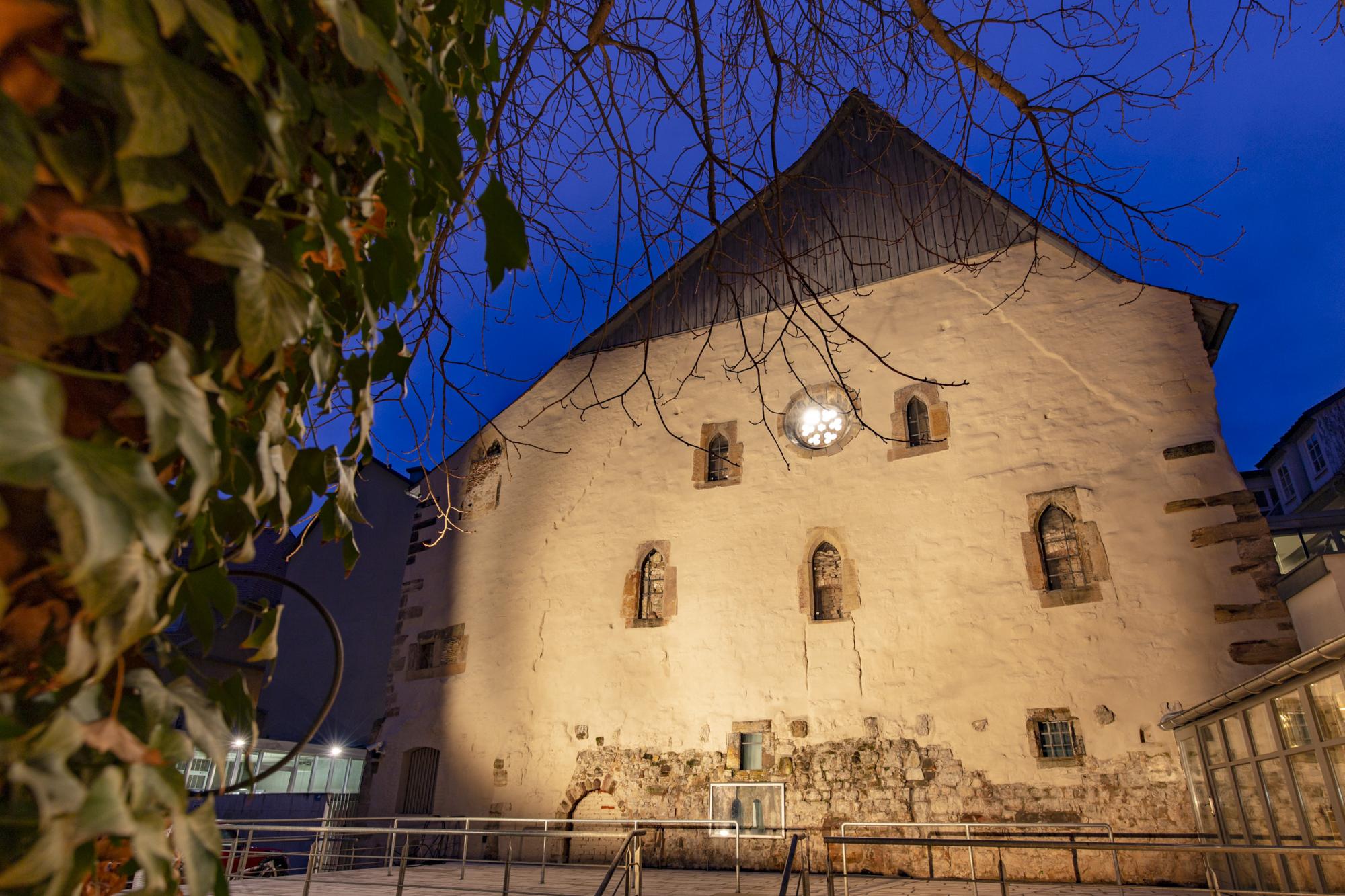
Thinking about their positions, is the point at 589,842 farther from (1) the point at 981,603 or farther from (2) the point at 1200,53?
(2) the point at 1200,53

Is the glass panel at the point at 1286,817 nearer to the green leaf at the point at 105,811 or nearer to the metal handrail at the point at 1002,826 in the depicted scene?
the metal handrail at the point at 1002,826

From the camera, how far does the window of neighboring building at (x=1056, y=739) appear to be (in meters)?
8.02

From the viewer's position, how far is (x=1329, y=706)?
4930 mm

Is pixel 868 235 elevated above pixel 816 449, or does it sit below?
above

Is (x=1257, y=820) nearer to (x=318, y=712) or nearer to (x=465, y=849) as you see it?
(x=465, y=849)

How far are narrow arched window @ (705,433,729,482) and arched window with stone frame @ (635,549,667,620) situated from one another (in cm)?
132

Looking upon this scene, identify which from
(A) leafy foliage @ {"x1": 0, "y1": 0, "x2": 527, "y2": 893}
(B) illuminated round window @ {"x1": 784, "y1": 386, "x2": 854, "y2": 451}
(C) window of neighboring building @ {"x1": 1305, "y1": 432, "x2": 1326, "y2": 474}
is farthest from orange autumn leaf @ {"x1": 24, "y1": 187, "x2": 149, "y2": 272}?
(C) window of neighboring building @ {"x1": 1305, "y1": 432, "x2": 1326, "y2": 474}

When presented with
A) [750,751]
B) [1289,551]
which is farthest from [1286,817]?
[1289,551]

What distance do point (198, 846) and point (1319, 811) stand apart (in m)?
6.70

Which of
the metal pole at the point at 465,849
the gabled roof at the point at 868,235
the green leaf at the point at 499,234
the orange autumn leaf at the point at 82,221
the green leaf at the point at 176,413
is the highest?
the gabled roof at the point at 868,235

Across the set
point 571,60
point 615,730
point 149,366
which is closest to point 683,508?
point 615,730

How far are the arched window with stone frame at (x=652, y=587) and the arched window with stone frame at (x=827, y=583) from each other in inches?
83.8

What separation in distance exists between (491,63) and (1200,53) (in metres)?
2.44

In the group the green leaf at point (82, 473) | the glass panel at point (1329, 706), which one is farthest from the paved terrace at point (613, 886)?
the green leaf at point (82, 473)
